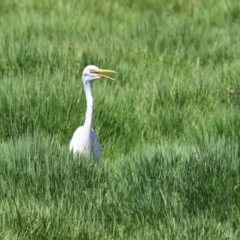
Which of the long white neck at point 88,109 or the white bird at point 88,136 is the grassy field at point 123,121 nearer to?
the white bird at point 88,136

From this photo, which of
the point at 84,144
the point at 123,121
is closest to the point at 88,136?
the point at 84,144

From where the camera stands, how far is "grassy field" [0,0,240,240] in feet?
14.1

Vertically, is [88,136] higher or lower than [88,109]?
lower

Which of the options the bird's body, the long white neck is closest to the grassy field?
the bird's body

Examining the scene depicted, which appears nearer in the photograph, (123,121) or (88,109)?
(88,109)

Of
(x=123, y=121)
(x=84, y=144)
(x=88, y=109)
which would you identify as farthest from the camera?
(x=123, y=121)

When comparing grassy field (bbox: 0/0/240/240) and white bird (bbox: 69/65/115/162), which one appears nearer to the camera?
grassy field (bbox: 0/0/240/240)

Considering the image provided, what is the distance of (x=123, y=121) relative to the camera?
592cm

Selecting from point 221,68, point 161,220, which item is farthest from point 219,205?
point 221,68

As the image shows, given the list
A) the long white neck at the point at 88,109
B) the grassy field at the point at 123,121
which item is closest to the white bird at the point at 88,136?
the long white neck at the point at 88,109

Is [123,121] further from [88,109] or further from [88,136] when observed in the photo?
[88,136]

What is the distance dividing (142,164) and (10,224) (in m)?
0.94

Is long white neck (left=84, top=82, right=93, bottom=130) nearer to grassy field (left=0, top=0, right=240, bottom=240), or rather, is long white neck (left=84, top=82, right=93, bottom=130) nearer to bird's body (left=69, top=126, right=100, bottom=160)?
bird's body (left=69, top=126, right=100, bottom=160)

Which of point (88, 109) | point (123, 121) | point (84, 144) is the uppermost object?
point (88, 109)
